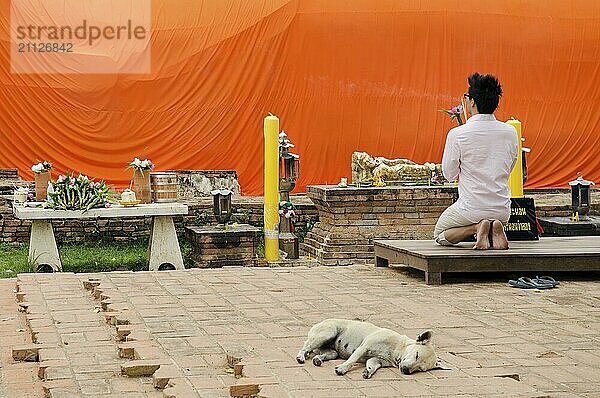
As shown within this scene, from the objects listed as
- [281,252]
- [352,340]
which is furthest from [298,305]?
[281,252]

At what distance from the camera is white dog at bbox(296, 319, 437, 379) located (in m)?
4.37

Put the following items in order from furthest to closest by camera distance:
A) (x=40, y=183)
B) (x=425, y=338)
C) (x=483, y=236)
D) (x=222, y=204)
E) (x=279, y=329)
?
A: (x=222, y=204) < (x=40, y=183) < (x=483, y=236) < (x=279, y=329) < (x=425, y=338)

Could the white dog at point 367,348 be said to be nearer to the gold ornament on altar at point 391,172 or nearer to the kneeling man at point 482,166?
the kneeling man at point 482,166

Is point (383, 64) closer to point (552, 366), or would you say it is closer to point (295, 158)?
point (295, 158)

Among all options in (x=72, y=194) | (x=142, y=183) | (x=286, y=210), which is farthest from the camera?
(x=286, y=210)

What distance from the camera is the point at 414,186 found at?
1072 cm

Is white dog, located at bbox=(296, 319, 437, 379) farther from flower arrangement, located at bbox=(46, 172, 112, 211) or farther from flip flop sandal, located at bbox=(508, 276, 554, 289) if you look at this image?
flower arrangement, located at bbox=(46, 172, 112, 211)

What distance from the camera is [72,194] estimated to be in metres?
9.05

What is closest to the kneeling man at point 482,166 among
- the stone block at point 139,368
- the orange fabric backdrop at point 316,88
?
the stone block at point 139,368

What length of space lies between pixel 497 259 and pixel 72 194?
3719mm

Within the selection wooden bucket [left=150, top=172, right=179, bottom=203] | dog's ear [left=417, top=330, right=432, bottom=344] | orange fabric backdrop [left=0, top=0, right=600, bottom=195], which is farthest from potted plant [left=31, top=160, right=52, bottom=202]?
dog's ear [left=417, top=330, right=432, bottom=344]

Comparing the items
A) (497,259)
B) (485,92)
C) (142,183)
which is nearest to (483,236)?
(497,259)

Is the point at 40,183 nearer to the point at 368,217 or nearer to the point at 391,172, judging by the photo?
the point at 368,217

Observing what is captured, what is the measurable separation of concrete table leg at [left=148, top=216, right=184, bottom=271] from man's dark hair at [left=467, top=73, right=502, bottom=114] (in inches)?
126
